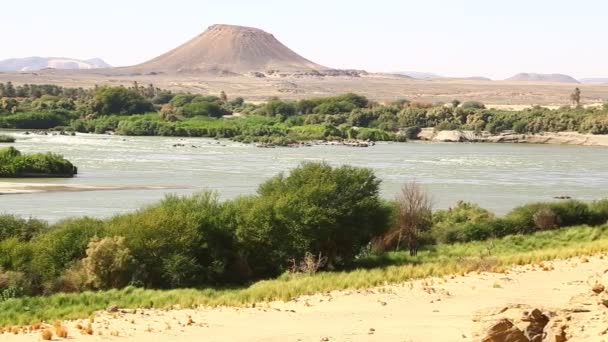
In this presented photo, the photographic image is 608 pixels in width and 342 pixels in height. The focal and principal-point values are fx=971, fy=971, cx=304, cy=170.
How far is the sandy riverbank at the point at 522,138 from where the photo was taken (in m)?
75.8

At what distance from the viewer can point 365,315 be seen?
15.7 meters

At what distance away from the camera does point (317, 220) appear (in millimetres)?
21594

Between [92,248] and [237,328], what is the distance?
556 cm

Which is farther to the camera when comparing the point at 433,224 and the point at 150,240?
the point at 433,224

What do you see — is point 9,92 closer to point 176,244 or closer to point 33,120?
point 33,120

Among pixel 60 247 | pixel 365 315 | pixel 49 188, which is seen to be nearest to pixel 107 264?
pixel 60 247

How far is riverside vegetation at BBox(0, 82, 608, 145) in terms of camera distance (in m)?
78.9

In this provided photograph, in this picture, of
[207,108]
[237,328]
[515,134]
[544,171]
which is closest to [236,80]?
[207,108]

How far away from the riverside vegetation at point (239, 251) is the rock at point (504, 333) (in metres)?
6.37

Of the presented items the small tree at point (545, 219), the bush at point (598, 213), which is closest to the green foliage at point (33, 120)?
the bush at point (598, 213)

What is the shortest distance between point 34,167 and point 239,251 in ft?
81.6

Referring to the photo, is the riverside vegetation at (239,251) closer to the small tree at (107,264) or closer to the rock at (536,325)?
the small tree at (107,264)

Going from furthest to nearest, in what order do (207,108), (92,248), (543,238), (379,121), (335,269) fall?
(207,108)
(379,121)
(543,238)
(335,269)
(92,248)

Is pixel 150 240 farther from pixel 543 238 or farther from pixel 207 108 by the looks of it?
pixel 207 108
